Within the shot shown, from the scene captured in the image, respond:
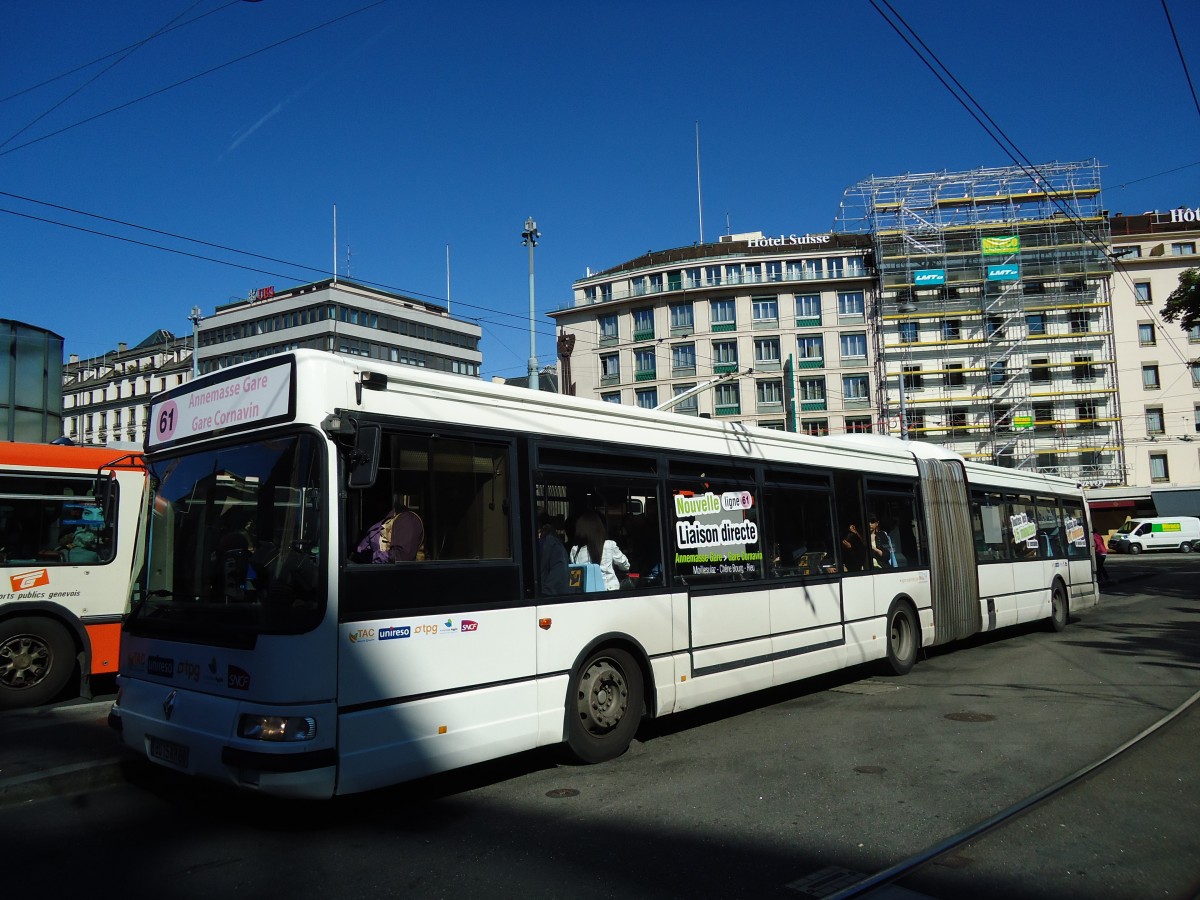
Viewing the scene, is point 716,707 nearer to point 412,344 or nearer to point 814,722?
point 814,722

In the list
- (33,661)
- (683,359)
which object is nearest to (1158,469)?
(683,359)

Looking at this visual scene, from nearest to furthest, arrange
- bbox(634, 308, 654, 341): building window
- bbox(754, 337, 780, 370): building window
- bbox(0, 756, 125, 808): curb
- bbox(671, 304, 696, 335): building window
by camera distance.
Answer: bbox(0, 756, 125, 808): curb
bbox(754, 337, 780, 370): building window
bbox(671, 304, 696, 335): building window
bbox(634, 308, 654, 341): building window

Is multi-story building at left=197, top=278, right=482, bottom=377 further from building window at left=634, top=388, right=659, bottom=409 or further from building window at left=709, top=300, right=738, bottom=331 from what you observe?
building window at left=709, top=300, right=738, bottom=331

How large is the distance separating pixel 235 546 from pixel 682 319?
213ft

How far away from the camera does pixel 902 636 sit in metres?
12.1

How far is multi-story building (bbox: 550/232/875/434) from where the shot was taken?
65688mm

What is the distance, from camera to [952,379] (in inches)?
2559

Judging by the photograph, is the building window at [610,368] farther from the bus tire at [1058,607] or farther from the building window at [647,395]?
the bus tire at [1058,607]

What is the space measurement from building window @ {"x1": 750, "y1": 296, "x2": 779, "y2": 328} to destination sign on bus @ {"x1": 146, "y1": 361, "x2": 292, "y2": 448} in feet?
208

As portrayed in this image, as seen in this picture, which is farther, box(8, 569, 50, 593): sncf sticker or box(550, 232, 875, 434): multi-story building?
box(550, 232, 875, 434): multi-story building

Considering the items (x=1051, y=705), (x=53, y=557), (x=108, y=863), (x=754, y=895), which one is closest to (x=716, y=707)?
(x=1051, y=705)

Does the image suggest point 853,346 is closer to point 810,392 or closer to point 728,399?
point 810,392

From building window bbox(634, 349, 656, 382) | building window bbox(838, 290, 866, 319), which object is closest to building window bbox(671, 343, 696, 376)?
building window bbox(634, 349, 656, 382)

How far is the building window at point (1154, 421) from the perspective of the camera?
6400 cm
